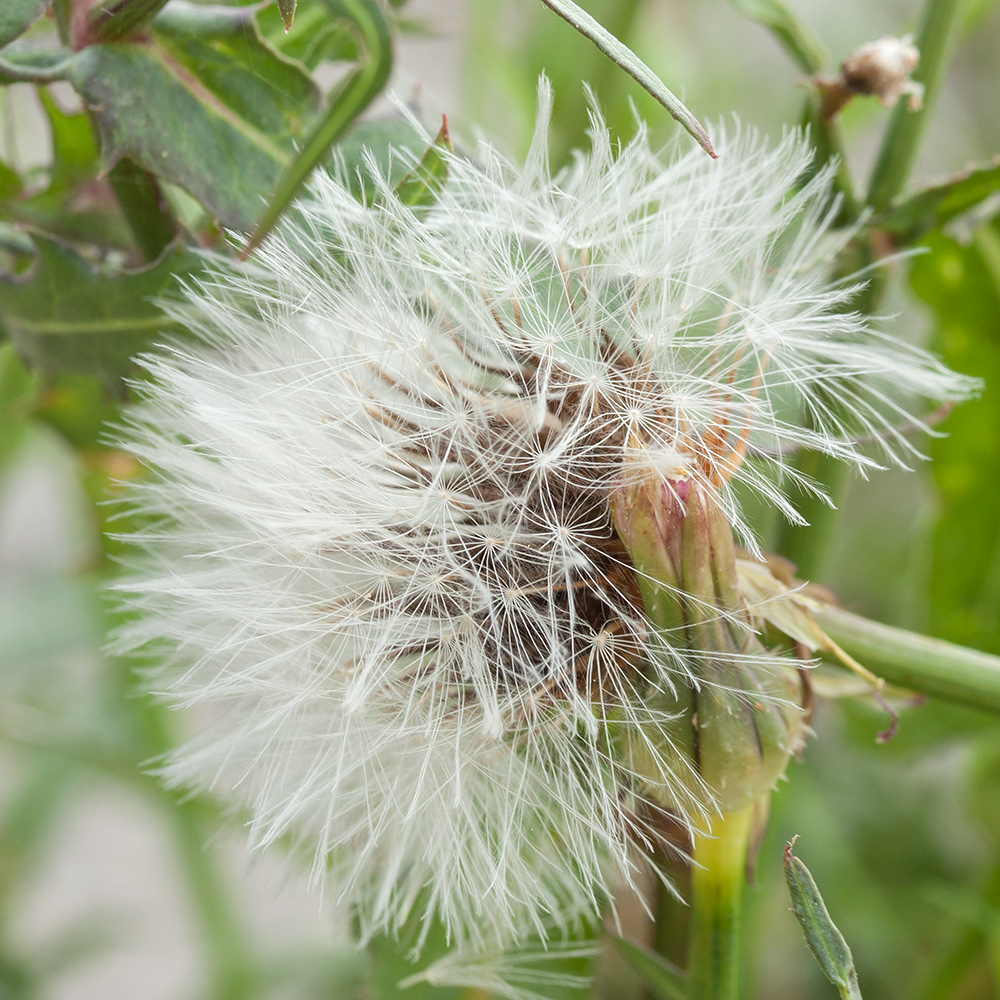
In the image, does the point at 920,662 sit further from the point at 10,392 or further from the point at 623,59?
the point at 10,392

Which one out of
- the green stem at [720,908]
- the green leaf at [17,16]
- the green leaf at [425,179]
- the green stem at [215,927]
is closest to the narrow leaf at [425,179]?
the green leaf at [425,179]

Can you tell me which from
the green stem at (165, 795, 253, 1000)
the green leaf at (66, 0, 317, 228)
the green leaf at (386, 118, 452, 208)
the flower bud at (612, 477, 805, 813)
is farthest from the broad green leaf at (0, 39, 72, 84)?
the green stem at (165, 795, 253, 1000)

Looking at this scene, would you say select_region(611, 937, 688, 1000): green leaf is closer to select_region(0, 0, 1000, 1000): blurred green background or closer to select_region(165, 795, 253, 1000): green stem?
select_region(0, 0, 1000, 1000): blurred green background

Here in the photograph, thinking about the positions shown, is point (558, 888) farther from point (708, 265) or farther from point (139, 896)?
point (139, 896)

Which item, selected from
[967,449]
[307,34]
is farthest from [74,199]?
[967,449]

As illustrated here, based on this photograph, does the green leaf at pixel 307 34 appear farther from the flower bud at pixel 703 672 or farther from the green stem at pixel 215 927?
the green stem at pixel 215 927

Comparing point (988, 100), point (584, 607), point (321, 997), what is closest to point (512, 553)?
point (584, 607)

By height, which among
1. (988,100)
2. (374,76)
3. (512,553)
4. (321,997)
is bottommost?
(321,997)

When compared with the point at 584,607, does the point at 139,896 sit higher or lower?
lower
